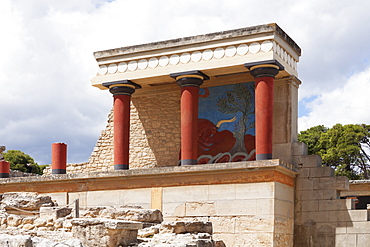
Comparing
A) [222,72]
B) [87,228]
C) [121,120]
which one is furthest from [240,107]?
[87,228]

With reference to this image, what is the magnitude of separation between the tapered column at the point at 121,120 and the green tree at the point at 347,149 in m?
19.9

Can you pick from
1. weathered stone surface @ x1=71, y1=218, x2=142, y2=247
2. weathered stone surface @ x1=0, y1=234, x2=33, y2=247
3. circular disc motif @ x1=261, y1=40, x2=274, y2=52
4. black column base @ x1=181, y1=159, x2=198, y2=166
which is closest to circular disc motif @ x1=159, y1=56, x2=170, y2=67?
circular disc motif @ x1=261, y1=40, x2=274, y2=52

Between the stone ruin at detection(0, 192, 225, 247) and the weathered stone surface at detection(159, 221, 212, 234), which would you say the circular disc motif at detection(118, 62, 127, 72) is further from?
the weathered stone surface at detection(159, 221, 212, 234)

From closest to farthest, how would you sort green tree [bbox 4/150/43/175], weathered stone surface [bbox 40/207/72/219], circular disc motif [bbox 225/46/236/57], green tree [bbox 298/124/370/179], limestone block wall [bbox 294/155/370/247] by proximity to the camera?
1. weathered stone surface [bbox 40/207/72/219]
2. limestone block wall [bbox 294/155/370/247]
3. circular disc motif [bbox 225/46/236/57]
4. green tree [bbox 298/124/370/179]
5. green tree [bbox 4/150/43/175]

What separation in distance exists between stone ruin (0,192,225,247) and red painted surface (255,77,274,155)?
3527 millimetres

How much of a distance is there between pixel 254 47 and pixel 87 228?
8179 millimetres

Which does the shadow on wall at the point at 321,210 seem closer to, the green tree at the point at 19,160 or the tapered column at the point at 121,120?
the tapered column at the point at 121,120

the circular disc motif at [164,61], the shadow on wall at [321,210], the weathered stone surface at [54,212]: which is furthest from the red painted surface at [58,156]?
the shadow on wall at [321,210]

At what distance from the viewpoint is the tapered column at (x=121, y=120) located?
18.9 meters

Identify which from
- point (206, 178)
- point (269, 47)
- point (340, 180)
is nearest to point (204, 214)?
point (206, 178)

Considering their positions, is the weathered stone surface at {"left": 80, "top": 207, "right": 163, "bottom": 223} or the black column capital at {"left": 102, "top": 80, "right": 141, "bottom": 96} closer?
the weathered stone surface at {"left": 80, "top": 207, "right": 163, "bottom": 223}

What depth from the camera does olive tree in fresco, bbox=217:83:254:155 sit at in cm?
1936

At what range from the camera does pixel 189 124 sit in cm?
1783

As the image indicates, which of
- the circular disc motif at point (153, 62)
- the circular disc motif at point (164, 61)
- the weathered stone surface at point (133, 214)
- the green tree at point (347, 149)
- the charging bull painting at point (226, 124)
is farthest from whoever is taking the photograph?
the green tree at point (347, 149)
